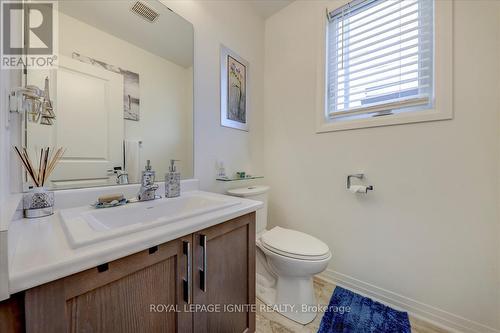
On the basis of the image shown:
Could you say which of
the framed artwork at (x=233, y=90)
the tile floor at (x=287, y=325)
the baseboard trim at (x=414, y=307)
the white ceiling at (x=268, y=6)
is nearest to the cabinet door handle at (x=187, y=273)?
the tile floor at (x=287, y=325)

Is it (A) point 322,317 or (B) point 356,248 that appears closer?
(A) point 322,317

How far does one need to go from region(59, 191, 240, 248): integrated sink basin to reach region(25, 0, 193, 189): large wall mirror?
20 cm

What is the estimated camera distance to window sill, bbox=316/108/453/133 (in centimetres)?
116

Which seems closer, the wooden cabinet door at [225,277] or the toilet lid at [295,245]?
the wooden cabinet door at [225,277]

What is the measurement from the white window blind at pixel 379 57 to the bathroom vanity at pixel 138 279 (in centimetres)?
120

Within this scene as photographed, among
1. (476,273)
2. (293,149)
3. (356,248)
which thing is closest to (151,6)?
(293,149)

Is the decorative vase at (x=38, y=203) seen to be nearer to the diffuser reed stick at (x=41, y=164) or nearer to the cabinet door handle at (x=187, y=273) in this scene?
the diffuser reed stick at (x=41, y=164)

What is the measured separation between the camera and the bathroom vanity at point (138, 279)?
397 millimetres

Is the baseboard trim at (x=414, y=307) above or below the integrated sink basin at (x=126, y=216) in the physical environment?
below

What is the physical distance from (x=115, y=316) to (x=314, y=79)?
6.04 ft

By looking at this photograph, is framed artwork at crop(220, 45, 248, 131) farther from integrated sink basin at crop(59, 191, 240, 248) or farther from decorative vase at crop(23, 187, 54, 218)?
decorative vase at crop(23, 187, 54, 218)

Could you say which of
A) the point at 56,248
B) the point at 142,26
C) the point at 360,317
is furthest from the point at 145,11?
the point at 360,317

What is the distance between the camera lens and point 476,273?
3.55ft

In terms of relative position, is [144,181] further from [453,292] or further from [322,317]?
[453,292]
